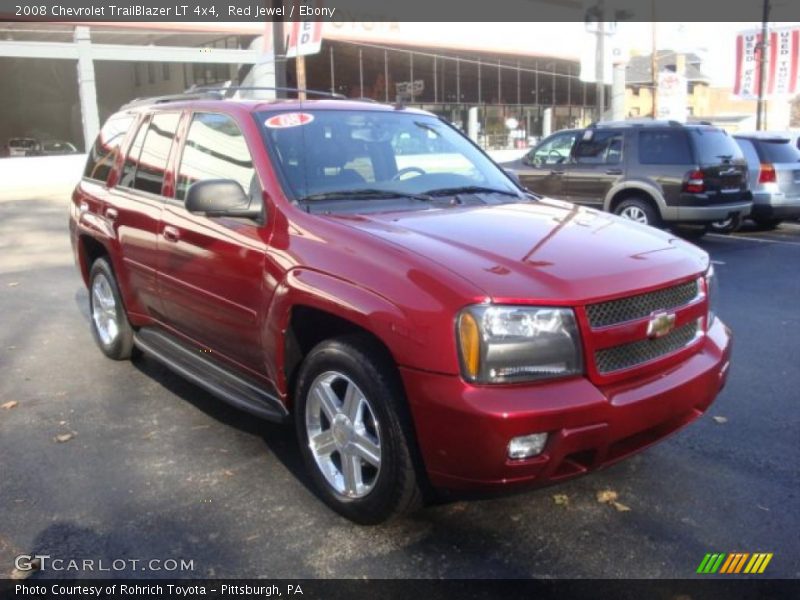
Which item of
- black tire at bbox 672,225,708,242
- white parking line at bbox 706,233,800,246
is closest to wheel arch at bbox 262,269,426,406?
black tire at bbox 672,225,708,242

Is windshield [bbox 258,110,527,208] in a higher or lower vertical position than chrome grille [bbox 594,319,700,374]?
higher

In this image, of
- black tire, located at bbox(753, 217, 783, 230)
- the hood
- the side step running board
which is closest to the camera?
the hood

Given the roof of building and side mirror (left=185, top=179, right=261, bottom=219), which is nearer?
side mirror (left=185, top=179, right=261, bottom=219)

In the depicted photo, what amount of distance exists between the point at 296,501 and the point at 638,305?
179 centimetres

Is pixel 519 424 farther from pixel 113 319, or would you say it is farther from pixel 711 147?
pixel 711 147

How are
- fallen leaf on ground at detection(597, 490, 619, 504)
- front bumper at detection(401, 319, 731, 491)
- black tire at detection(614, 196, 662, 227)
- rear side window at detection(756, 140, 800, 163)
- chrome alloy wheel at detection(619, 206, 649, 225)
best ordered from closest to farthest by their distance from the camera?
front bumper at detection(401, 319, 731, 491), fallen leaf on ground at detection(597, 490, 619, 504), black tire at detection(614, 196, 662, 227), chrome alloy wheel at detection(619, 206, 649, 225), rear side window at detection(756, 140, 800, 163)

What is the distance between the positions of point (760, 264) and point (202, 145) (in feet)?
26.2

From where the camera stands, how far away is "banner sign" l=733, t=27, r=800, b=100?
25.9m

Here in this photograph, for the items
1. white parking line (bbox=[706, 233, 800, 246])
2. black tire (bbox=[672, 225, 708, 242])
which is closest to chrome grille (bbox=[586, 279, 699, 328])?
black tire (bbox=[672, 225, 708, 242])

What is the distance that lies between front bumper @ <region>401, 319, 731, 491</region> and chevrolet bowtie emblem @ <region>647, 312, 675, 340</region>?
0.73ft

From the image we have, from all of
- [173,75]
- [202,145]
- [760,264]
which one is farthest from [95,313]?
[173,75]

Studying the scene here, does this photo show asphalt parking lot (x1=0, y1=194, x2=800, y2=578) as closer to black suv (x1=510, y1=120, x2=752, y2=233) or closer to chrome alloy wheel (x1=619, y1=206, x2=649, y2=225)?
black suv (x1=510, y1=120, x2=752, y2=233)

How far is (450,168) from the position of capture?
14.8 feet

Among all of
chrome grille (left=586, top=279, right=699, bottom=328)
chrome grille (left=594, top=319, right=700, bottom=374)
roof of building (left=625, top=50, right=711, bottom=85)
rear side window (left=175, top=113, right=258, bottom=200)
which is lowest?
chrome grille (left=594, top=319, right=700, bottom=374)
